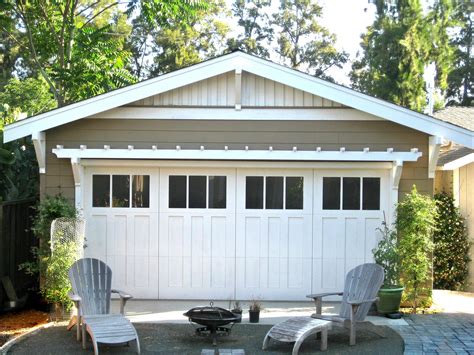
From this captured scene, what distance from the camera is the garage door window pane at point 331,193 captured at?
995cm

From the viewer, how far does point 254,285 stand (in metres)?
9.98

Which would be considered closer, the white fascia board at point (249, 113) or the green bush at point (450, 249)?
the white fascia board at point (249, 113)

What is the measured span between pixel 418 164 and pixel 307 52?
24.9 meters

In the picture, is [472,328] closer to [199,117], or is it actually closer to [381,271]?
[381,271]

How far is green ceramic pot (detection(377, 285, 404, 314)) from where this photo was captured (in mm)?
8898

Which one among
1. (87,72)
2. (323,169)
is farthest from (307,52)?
(323,169)

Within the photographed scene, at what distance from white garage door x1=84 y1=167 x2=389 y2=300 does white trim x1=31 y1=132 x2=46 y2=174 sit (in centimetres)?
66

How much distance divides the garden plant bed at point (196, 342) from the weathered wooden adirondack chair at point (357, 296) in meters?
0.24

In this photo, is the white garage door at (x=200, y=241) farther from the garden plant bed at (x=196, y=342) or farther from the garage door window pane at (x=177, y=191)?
the garden plant bed at (x=196, y=342)

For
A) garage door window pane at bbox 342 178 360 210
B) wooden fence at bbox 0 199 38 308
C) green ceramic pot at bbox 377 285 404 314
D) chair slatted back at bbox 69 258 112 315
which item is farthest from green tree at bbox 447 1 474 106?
chair slatted back at bbox 69 258 112 315

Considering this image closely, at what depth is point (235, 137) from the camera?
973 cm

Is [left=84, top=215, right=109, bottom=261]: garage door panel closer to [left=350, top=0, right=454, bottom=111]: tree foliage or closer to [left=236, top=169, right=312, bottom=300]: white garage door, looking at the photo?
[left=236, top=169, right=312, bottom=300]: white garage door

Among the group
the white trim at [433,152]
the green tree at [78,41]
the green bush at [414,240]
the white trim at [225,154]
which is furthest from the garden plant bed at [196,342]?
the green tree at [78,41]

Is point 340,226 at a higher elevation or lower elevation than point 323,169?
lower
